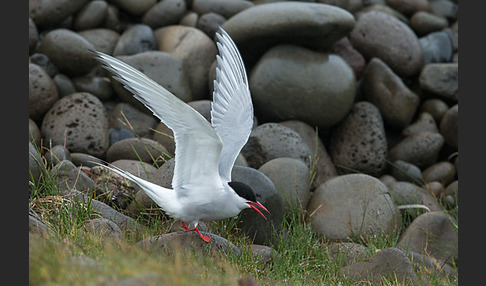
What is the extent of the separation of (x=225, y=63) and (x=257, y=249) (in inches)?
55.2

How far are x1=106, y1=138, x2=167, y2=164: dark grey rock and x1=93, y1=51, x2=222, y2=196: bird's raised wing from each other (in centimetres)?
208

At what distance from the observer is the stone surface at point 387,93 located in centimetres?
866

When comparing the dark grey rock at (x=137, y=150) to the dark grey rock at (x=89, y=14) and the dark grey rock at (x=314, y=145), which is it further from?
the dark grey rock at (x=89, y=14)

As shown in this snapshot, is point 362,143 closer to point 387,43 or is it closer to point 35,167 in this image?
point 387,43

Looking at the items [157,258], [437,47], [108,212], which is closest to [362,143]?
[437,47]

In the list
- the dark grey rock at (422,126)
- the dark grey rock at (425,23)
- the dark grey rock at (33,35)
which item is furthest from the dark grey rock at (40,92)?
the dark grey rock at (425,23)

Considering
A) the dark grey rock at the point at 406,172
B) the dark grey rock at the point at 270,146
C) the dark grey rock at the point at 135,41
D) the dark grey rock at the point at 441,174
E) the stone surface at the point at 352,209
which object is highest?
the dark grey rock at the point at 135,41

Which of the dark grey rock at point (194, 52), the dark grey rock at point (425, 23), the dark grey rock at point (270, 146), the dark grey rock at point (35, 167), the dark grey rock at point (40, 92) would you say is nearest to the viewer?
the dark grey rock at point (35, 167)

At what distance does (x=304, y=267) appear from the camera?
511cm

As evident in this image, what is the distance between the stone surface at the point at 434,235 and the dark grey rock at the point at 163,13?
432 centimetres

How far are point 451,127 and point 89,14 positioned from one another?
4.84m

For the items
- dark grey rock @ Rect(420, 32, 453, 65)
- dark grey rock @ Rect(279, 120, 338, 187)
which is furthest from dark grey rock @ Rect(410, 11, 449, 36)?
dark grey rock @ Rect(279, 120, 338, 187)

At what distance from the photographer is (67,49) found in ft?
26.0

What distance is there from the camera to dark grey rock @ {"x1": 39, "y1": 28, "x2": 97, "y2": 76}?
791 centimetres
